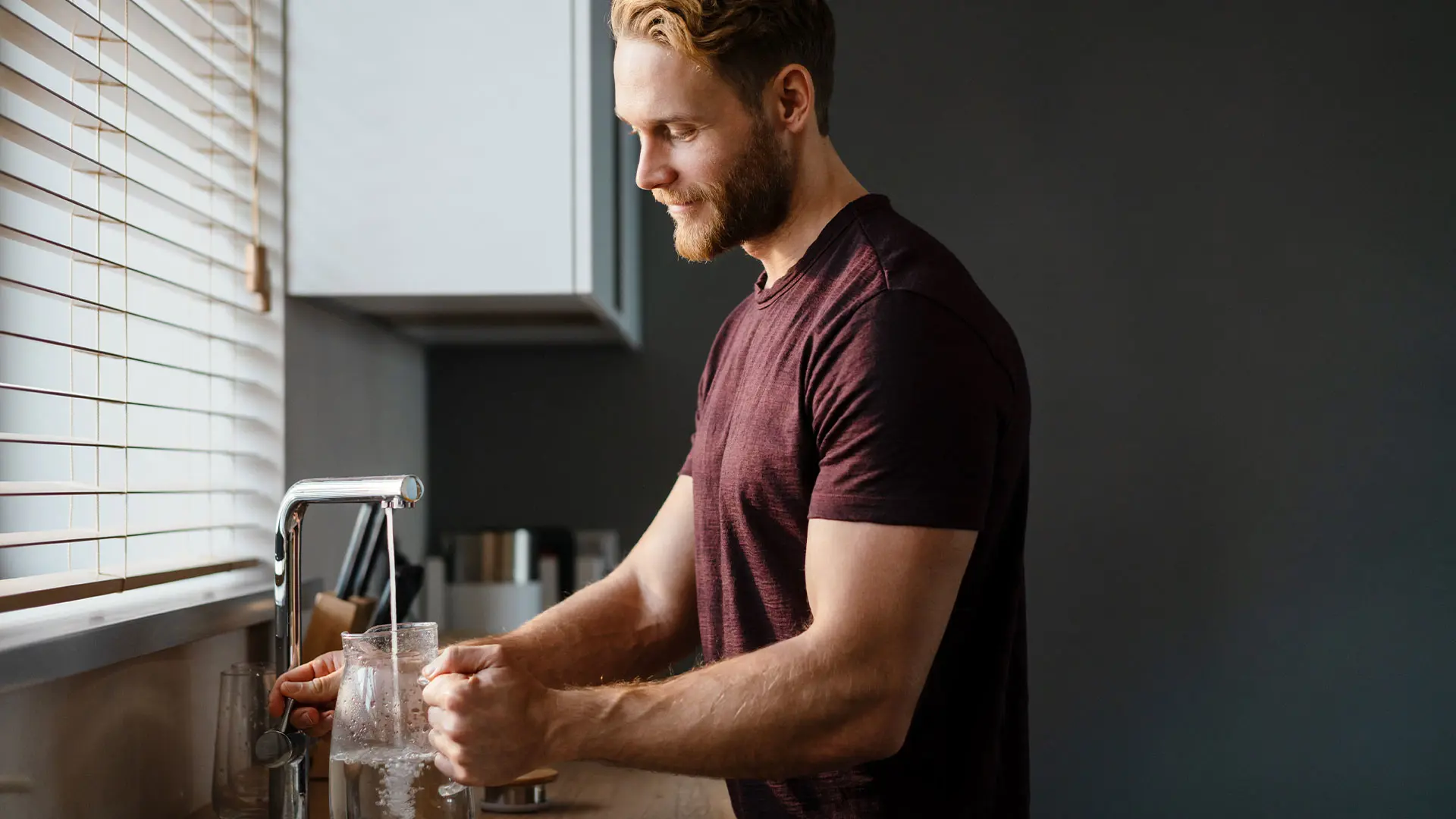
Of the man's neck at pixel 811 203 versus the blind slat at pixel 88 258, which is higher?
the man's neck at pixel 811 203

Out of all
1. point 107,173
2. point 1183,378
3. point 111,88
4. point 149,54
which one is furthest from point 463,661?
point 1183,378

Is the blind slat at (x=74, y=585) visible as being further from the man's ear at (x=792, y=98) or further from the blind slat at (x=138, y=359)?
the man's ear at (x=792, y=98)

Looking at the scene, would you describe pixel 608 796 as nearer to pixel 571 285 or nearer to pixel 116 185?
pixel 571 285

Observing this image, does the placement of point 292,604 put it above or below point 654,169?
below

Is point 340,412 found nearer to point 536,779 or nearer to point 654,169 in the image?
point 536,779

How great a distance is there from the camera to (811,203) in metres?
1.26

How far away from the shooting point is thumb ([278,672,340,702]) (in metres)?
1.09

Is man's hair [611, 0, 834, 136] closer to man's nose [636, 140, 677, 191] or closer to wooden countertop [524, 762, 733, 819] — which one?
man's nose [636, 140, 677, 191]

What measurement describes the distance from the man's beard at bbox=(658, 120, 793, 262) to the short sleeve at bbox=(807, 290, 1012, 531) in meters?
0.24

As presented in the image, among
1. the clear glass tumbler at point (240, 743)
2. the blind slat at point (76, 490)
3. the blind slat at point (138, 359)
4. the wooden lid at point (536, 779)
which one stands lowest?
the wooden lid at point (536, 779)

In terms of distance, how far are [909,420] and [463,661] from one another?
1.27 feet

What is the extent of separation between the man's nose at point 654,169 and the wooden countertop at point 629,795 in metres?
0.69

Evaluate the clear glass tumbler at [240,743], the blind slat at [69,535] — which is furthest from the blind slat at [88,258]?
the clear glass tumbler at [240,743]

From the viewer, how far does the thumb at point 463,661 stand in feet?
2.92
